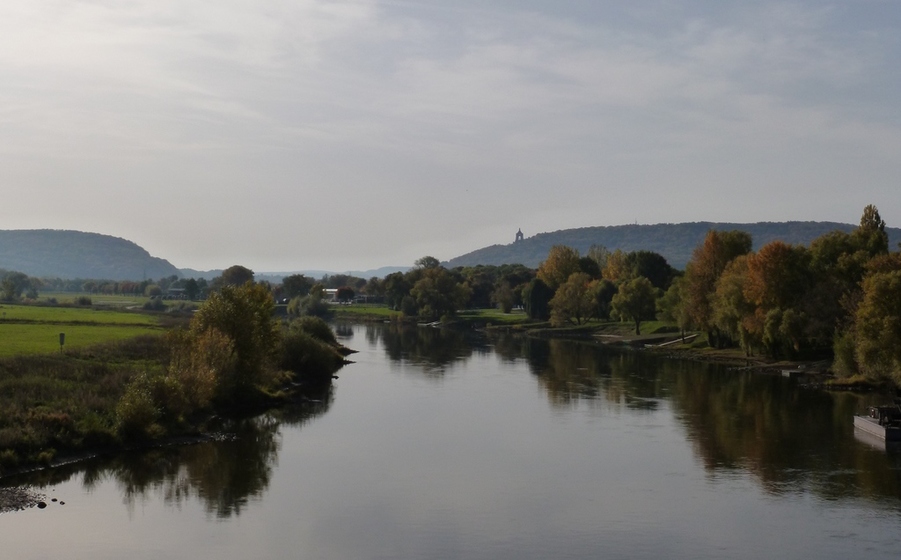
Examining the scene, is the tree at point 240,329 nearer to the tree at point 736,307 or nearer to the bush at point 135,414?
the bush at point 135,414

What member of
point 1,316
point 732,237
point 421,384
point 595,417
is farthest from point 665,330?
point 1,316

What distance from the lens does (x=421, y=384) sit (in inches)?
2525

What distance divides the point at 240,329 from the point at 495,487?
22068 mm

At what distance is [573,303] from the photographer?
392 ft

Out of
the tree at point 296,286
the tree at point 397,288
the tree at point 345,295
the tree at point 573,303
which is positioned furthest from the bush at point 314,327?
the tree at point 345,295

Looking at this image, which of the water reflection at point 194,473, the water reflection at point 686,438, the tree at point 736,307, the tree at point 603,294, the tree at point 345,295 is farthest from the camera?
the tree at point 345,295

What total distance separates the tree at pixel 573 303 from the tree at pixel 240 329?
70684 mm

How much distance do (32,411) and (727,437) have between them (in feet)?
95.4

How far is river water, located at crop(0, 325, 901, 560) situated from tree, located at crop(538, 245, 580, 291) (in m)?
83.7

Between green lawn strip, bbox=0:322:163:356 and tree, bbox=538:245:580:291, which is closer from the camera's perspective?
green lawn strip, bbox=0:322:163:356

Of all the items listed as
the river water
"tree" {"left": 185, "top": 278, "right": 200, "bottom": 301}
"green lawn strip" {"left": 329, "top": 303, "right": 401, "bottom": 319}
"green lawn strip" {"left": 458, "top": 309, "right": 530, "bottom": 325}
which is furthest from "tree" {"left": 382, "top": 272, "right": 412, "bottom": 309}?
the river water

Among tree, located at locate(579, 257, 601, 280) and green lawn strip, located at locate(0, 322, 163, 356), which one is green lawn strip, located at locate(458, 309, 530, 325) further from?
green lawn strip, located at locate(0, 322, 163, 356)

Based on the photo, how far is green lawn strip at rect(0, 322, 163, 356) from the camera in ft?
175

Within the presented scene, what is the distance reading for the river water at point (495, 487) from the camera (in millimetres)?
26547
